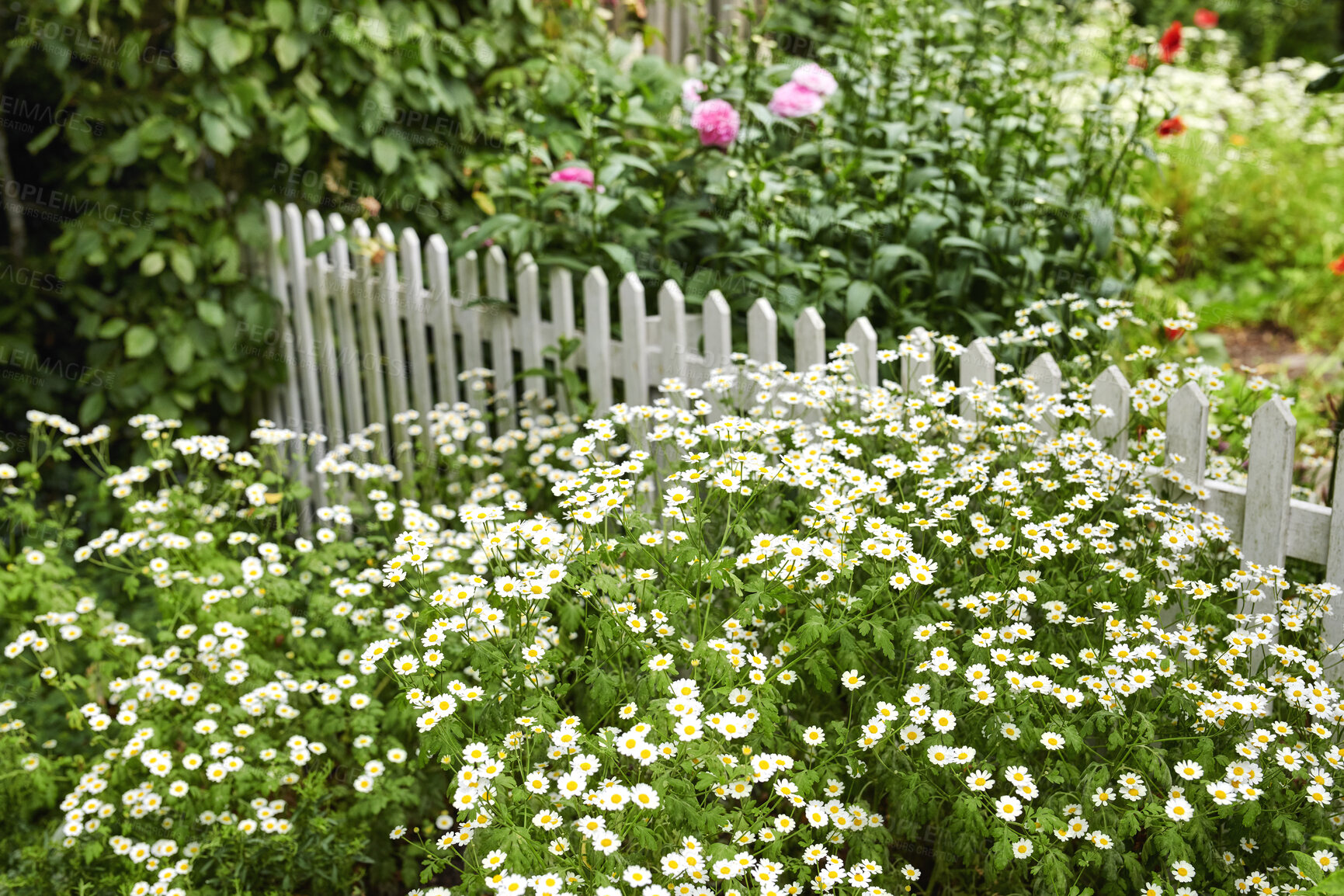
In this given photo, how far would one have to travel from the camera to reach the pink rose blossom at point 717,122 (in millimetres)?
2865

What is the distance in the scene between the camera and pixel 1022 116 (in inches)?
116

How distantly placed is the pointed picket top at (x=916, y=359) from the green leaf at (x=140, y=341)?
257cm

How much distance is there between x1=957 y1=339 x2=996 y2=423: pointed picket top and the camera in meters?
2.25

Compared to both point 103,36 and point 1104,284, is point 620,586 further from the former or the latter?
point 103,36

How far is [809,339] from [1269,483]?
3.28ft

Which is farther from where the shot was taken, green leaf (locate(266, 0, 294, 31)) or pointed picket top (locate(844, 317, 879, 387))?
green leaf (locate(266, 0, 294, 31))

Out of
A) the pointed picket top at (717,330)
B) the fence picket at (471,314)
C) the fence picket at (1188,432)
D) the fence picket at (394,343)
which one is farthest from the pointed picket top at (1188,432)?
the fence picket at (394,343)

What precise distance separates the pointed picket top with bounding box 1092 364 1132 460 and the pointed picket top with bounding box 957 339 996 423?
8.6 inches

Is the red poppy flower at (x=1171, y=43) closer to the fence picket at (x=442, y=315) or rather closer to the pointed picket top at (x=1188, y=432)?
the pointed picket top at (x=1188, y=432)

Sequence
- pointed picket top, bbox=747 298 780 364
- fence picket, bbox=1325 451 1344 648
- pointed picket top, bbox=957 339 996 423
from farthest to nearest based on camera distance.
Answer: pointed picket top, bbox=747 298 780 364 → pointed picket top, bbox=957 339 996 423 → fence picket, bbox=1325 451 1344 648

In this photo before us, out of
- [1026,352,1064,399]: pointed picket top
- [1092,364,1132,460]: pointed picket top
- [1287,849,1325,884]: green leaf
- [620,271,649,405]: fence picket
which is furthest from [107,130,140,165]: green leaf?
[1287,849,1325,884]: green leaf

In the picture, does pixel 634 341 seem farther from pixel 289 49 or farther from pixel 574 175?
pixel 289 49

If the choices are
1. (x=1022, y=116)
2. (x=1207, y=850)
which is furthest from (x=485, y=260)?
(x=1207, y=850)

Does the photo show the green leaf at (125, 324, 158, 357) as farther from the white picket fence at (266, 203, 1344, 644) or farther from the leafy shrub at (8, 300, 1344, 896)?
the leafy shrub at (8, 300, 1344, 896)
